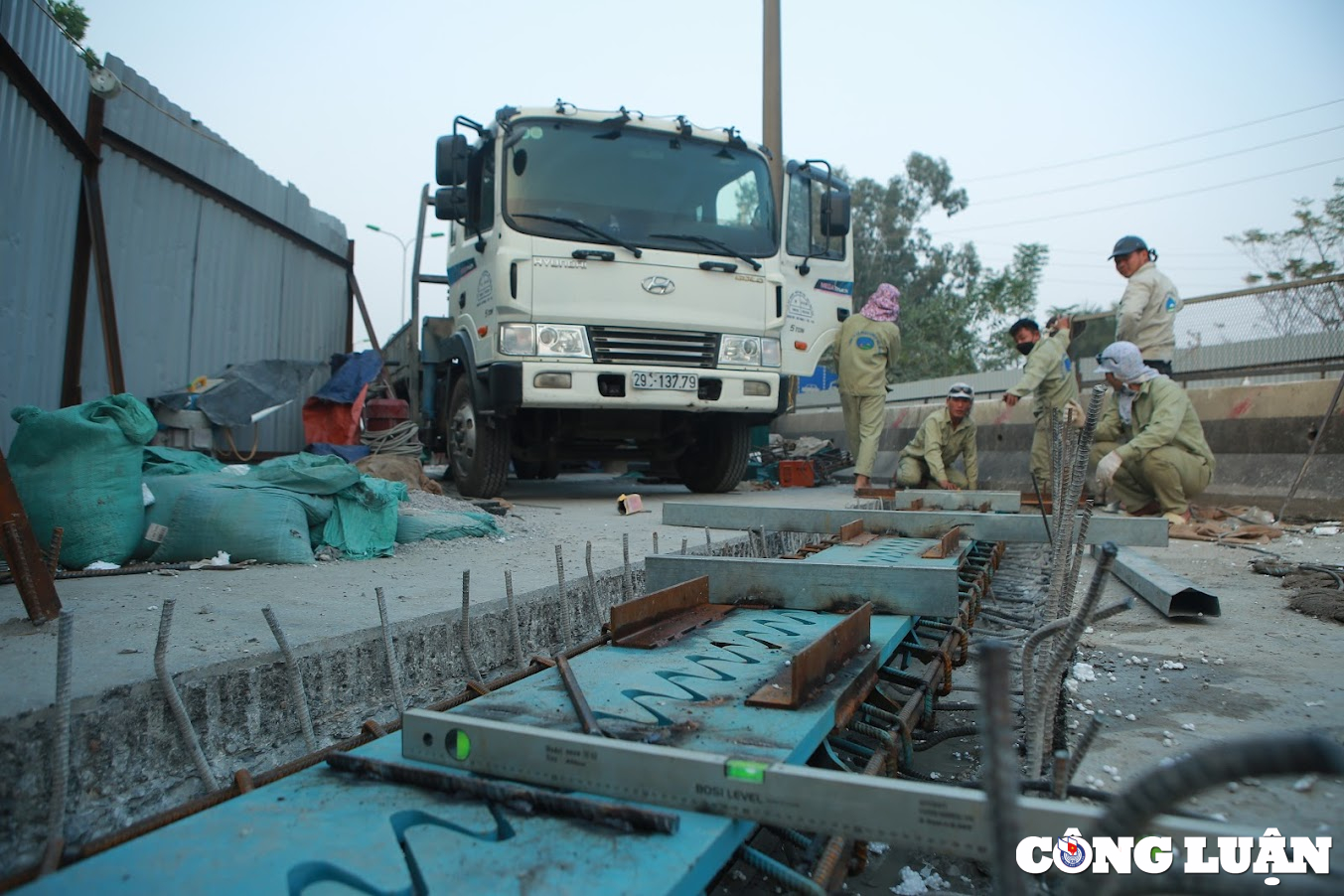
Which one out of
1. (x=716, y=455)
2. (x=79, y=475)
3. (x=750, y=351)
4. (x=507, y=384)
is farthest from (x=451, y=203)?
(x=79, y=475)

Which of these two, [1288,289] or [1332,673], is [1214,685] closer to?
[1332,673]

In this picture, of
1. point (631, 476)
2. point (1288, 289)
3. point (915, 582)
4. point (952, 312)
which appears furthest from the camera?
point (952, 312)

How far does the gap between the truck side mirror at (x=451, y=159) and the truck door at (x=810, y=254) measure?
8.00ft

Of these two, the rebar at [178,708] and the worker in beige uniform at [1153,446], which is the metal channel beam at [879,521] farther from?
the rebar at [178,708]

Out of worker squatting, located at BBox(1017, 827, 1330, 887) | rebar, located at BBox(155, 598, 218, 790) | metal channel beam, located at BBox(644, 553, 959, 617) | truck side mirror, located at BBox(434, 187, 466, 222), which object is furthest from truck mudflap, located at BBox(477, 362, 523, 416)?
worker squatting, located at BBox(1017, 827, 1330, 887)

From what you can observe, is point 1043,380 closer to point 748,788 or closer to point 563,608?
point 563,608

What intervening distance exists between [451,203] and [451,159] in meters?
0.31

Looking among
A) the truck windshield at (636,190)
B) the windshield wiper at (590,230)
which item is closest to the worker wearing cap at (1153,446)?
the truck windshield at (636,190)

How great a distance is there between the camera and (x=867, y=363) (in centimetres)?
738

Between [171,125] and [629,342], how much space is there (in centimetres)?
389

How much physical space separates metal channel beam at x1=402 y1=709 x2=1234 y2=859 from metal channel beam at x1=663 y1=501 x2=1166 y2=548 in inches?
107

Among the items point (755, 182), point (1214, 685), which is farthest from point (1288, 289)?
point (1214, 685)

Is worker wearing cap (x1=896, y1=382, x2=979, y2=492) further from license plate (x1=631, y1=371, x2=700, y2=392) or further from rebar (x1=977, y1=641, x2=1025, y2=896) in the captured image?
rebar (x1=977, y1=641, x2=1025, y2=896)

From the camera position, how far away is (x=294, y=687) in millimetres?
1985
